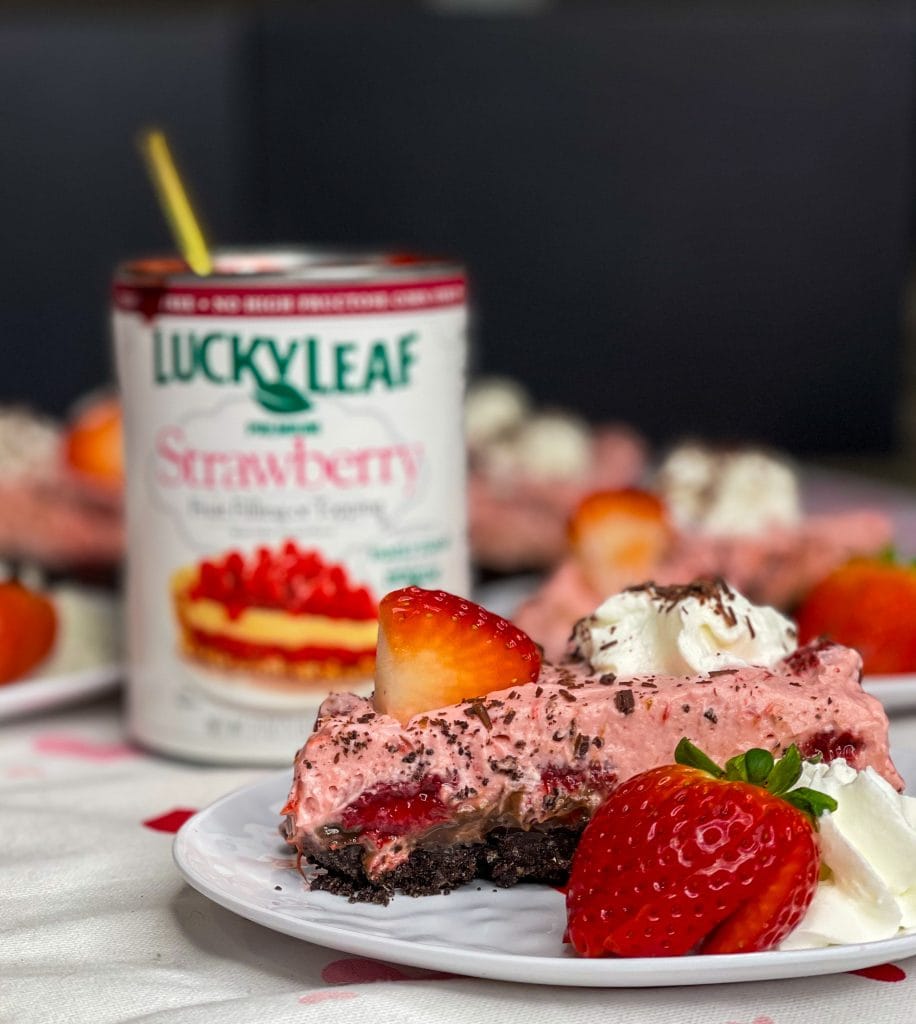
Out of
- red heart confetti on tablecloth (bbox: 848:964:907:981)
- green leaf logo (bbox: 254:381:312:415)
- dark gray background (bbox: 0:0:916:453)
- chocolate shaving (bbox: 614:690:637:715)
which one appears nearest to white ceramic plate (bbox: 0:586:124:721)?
green leaf logo (bbox: 254:381:312:415)

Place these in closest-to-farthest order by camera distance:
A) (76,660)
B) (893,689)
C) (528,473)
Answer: (893,689)
(76,660)
(528,473)

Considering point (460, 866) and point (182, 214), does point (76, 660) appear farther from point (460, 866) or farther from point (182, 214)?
point (460, 866)

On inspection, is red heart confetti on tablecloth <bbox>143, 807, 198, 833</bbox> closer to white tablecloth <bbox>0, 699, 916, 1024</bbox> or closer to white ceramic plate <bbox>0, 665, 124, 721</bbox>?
white tablecloth <bbox>0, 699, 916, 1024</bbox>

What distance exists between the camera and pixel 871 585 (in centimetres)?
125

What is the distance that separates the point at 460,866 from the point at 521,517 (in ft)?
3.01

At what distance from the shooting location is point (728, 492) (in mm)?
1608

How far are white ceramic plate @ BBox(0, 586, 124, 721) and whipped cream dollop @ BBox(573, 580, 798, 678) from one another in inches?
19.9

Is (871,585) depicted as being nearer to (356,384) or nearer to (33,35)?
(356,384)

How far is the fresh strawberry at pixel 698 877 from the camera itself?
0.74m

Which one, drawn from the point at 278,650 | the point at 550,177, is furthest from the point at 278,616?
the point at 550,177

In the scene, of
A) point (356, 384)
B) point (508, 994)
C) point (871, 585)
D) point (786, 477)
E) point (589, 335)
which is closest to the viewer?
point (508, 994)

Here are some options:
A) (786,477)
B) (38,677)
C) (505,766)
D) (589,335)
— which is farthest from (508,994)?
(589,335)

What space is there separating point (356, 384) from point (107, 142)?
180cm

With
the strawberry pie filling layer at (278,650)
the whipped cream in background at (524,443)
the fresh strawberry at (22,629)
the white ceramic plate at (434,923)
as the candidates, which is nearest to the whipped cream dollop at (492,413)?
the whipped cream in background at (524,443)
